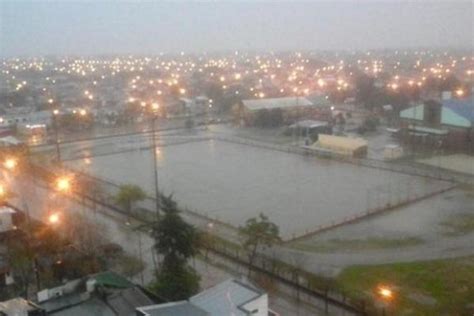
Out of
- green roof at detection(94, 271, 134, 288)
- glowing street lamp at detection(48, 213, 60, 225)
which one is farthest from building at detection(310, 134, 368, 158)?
green roof at detection(94, 271, 134, 288)

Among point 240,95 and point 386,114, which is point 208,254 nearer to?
point 386,114

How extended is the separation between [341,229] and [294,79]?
35.8 feet

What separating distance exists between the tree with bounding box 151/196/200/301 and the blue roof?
4561mm

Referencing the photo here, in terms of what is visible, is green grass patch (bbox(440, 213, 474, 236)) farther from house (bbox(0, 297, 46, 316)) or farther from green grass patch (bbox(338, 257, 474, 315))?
house (bbox(0, 297, 46, 316))

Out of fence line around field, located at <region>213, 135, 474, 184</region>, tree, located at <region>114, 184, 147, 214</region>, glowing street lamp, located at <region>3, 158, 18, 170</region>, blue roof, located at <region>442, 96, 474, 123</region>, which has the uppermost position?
blue roof, located at <region>442, 96, 474, 123</region>

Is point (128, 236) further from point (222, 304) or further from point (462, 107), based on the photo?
point (462, 107)

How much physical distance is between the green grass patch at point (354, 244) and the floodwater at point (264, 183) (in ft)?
0.72

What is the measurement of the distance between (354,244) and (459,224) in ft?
2.67

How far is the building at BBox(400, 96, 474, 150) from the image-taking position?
20.1ft

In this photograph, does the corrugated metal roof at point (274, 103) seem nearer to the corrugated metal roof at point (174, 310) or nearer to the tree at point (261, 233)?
the tree at point (261, 233)

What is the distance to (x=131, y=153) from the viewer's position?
646 centimetres

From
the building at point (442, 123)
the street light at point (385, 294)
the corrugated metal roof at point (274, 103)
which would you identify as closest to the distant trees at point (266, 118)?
the corrugated metal roof at point (274, 103)

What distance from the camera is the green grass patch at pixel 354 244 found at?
339 centimetres

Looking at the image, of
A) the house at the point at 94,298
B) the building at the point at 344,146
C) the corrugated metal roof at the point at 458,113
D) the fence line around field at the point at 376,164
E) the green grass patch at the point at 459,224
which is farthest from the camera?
the corrugated metal roof at the point at 458,113
